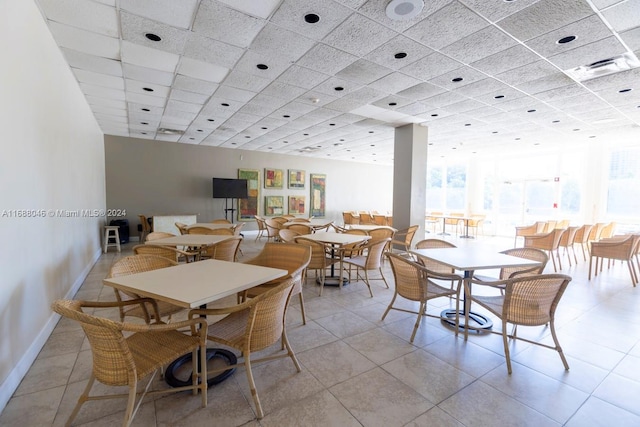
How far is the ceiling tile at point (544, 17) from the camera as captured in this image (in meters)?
2.49

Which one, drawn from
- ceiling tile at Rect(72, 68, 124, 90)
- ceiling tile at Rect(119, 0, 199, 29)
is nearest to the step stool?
ceiling tile at Rect(72, 68, 124, 90)

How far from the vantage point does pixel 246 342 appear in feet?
5.61

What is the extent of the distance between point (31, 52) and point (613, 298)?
708cm

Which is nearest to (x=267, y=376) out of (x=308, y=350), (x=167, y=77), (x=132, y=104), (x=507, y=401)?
(x=308, y=350)

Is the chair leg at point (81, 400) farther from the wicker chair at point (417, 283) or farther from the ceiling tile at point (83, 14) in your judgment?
the ceiling tile at point (83, 14)

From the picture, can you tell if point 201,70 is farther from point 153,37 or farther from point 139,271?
point 139,271

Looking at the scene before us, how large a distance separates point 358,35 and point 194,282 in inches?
113

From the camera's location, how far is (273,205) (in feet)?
34.4

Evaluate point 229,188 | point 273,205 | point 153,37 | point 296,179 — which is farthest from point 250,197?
point 153,37

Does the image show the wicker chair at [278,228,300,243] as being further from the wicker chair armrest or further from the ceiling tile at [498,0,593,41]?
the ceiling tile at [498,0,593,41]

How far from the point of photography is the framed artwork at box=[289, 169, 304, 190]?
1089 cm

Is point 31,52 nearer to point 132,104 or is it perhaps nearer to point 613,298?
point 132,104

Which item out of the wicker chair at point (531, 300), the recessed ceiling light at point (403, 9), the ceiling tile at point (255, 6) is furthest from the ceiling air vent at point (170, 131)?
the wicker chair at point (531, 300)

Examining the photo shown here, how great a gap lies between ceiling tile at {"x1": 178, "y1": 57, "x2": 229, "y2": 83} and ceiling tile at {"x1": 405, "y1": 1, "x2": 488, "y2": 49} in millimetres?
2462
